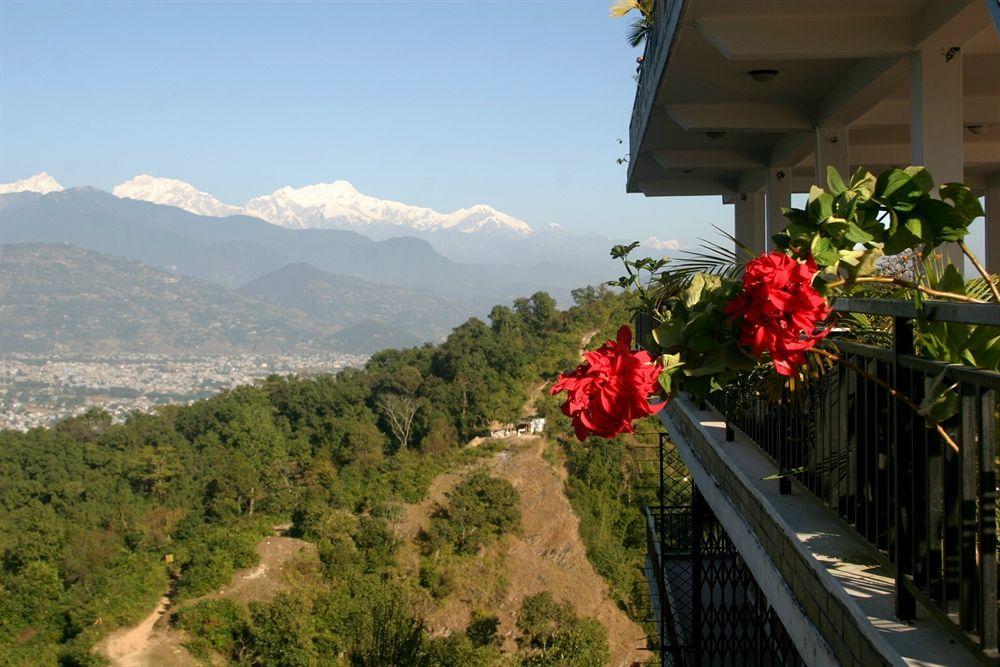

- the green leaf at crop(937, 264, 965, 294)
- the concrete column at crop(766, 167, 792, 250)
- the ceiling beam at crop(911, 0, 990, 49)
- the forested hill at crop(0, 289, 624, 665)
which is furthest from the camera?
the forested hill at crop(0, 289, 624, 665)

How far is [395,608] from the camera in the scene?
24.7m

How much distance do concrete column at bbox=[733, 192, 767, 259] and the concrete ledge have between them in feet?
21.5

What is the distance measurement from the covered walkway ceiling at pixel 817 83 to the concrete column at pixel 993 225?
1.09 feet

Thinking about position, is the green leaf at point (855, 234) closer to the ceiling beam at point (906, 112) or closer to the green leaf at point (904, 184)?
the green leaf at point (904, 184)

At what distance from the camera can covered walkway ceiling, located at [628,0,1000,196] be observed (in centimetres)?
447

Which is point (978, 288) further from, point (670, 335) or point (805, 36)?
point (805, 36)

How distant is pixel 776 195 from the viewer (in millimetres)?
8148

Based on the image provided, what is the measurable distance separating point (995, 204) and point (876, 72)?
207 inches

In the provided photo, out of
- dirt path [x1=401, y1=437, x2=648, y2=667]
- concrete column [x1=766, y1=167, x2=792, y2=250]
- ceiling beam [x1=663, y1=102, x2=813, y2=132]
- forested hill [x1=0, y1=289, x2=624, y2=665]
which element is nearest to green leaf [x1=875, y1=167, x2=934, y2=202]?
ceiling beam [x1=663, y1=102, x2=813, y2=132]

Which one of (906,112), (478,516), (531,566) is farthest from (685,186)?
(478,516)

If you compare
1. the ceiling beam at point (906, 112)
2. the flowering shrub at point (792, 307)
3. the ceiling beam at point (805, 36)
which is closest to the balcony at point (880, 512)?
the flowering shrub at point (792, 307)

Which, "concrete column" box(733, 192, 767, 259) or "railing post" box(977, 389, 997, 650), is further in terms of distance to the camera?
"concrete column" box(733, 192, 767, 259)

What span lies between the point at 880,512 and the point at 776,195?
6.45m

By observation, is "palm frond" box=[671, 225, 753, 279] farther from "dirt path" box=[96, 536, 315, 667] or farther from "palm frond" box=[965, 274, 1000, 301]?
"dirt path" box=[96, 536, 315, 667]
